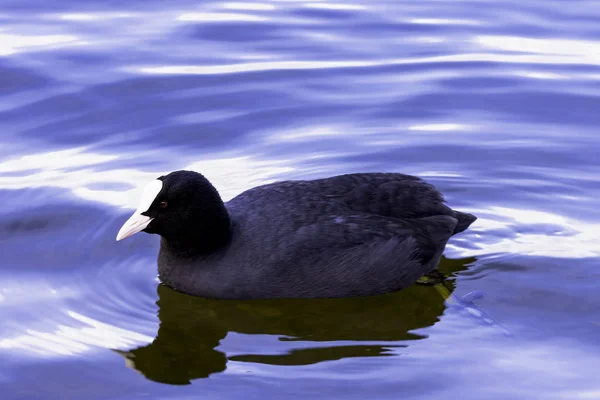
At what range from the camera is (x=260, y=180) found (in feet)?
29.3

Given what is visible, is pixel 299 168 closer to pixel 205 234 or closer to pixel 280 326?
pixel 205 234

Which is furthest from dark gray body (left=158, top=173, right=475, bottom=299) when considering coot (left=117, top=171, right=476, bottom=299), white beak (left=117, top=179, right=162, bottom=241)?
white beak (left=117, top=179, right=162, bottom=241)

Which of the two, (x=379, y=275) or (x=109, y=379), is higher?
(x=379, y=275)

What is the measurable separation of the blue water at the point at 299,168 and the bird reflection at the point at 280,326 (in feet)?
0.06

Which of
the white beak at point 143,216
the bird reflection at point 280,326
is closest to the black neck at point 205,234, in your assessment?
the white beak at point 143,216

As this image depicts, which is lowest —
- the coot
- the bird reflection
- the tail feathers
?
the bird reflection

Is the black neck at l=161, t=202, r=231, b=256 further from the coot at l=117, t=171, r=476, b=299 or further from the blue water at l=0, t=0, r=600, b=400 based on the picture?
the blue water at l=0, t=0, r=600, b=400

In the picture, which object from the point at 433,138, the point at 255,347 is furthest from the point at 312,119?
the point at 255,347

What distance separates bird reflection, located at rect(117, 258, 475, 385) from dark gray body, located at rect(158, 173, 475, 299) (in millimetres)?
143

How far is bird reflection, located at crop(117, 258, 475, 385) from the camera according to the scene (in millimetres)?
6371

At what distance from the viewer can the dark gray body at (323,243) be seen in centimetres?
683

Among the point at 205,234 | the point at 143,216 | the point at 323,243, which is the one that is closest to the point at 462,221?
the point at 323,243

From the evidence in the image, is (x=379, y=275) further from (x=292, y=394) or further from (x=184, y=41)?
(x=184, y=41)

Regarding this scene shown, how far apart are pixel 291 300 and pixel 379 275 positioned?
24.5 inches
